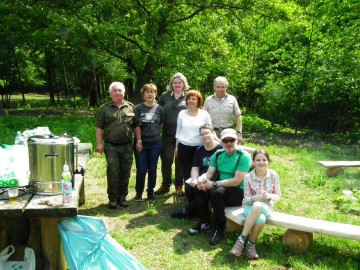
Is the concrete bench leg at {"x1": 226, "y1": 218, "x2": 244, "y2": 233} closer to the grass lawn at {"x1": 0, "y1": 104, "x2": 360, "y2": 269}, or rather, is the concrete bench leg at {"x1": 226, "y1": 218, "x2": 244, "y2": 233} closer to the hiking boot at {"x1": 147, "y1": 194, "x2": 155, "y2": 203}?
the grass lawn at {"x1": 0, "y1": 104, "x2": 360, "y2": 269}

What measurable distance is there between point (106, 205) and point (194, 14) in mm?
8773

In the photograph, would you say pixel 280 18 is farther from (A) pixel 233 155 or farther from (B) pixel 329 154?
(A) pixel 233 155

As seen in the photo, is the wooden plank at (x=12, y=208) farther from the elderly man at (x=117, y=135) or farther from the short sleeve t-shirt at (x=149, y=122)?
the short sleeve t-shirt at (x=149, y=122)

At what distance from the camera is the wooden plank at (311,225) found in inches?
154

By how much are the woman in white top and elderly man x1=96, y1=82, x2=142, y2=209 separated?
0.58 m

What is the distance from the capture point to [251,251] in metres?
4.10

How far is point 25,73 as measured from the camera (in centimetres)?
2470

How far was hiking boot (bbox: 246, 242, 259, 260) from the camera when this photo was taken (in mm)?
4066

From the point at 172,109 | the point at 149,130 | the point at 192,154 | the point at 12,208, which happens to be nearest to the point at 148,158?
the point at 149,130

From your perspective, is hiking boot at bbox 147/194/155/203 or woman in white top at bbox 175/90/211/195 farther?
hiking boot at bbox 147/194/155/203

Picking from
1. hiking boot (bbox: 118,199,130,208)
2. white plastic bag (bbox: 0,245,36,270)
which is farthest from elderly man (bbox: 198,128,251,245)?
white plastic bag (bbox: 0,245,36,270)

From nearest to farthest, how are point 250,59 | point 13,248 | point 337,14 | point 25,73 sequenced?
point 13,248 → point 337,14 → point 250,59 → point 25,73

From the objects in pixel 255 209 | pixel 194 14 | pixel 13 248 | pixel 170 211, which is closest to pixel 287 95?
pixel 194 14

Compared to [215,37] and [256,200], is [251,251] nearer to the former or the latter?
[256,200]
